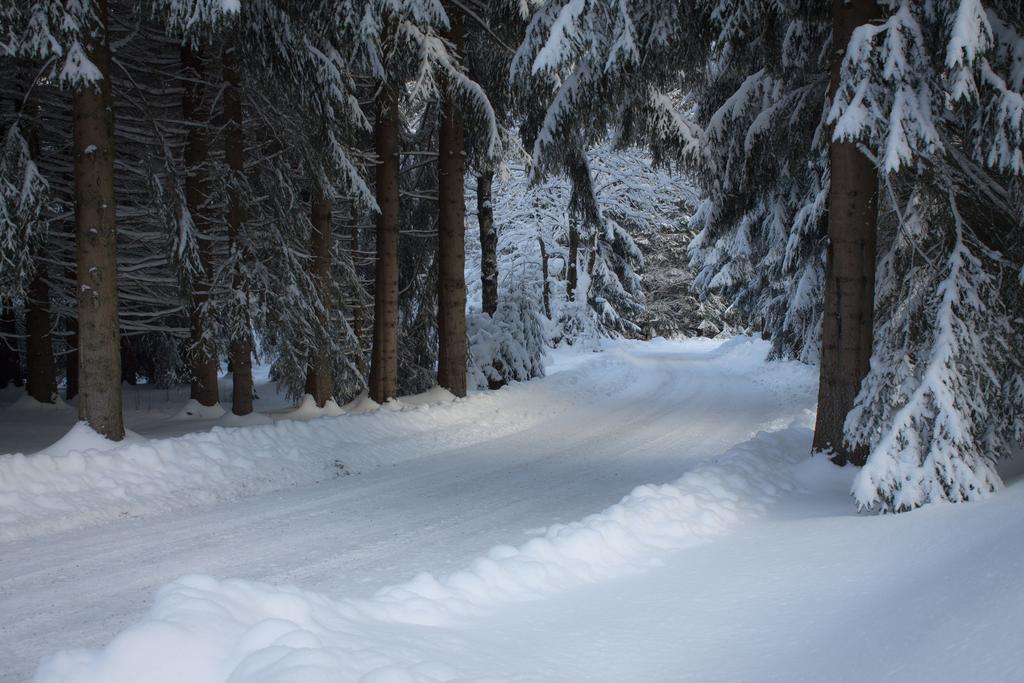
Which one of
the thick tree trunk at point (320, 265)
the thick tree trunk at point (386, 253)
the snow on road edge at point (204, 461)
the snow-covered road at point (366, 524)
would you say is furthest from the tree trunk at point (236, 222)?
the thick tree trunk at point (386, 253)

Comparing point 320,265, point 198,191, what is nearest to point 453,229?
point 320,265

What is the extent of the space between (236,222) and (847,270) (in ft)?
27.4

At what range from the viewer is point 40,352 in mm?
12914

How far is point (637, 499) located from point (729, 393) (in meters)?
13.2

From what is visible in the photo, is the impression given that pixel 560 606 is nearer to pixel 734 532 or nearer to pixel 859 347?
pixel 734 532

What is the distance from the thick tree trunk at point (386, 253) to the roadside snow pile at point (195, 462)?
1.20m

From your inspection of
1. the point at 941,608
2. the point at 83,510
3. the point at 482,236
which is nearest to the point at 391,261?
the point at 482,236

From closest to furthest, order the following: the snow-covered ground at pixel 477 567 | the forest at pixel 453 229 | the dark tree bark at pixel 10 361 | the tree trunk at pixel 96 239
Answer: the snow-covered ground at pixel 477 567
the forest at pixel 453 229
the tree trunk at pixel 96 239
the dark tree bark at pixel 10 361

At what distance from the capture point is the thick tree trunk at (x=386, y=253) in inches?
503

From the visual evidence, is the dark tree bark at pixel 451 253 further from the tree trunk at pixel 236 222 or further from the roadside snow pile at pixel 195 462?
the tree trunk at pixel 236 222

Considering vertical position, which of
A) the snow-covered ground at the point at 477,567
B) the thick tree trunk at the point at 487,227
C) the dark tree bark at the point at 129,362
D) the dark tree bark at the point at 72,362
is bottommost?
the dark tree bark at the point at 129,362

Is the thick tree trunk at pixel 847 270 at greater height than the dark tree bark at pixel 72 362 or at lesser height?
greater

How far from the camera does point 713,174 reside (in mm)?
10688

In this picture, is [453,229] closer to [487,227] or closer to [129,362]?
[487,227]
